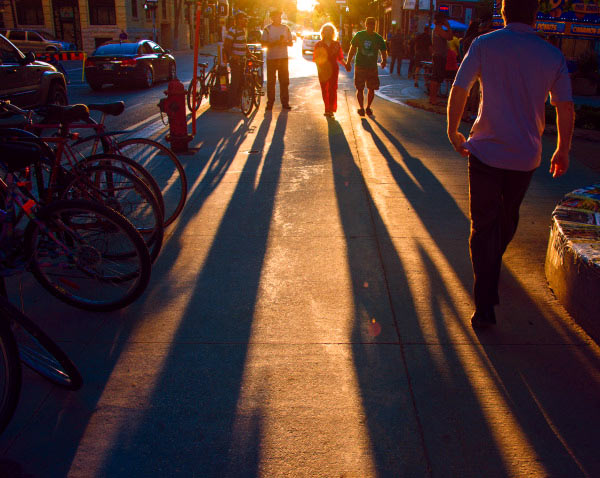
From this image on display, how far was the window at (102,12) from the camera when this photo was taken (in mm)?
45781

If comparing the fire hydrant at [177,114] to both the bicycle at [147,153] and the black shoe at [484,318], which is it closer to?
the bicycle at [147,153]

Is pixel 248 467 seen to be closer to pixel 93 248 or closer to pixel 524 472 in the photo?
pixel 524 472

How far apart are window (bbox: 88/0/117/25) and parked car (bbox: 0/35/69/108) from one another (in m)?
37.5

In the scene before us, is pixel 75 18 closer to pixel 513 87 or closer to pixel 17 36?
pixel 17 36

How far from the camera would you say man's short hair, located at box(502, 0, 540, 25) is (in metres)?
Result: 3.36

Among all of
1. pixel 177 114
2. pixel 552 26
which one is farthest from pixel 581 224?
pixel 552 26

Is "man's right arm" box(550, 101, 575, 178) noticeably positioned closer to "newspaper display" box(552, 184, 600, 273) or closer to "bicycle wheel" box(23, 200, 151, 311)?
"newspaper display" box(552, 184, 600, 273)

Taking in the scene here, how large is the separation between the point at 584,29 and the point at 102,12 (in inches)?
1541

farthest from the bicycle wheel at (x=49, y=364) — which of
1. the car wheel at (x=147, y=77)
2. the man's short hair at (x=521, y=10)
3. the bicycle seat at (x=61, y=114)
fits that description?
the car wheel at (x=147, y=77)

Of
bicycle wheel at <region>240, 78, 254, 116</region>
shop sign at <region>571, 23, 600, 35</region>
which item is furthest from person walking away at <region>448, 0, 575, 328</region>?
shop sign at <region>571, 23, 600, 35</region>

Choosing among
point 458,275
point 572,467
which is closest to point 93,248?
point 458,275

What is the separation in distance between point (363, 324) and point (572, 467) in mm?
1467

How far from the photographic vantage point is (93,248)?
3.76m

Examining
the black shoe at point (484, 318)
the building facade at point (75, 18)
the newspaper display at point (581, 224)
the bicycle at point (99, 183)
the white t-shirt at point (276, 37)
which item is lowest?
the black shoe at point (484, 318)
